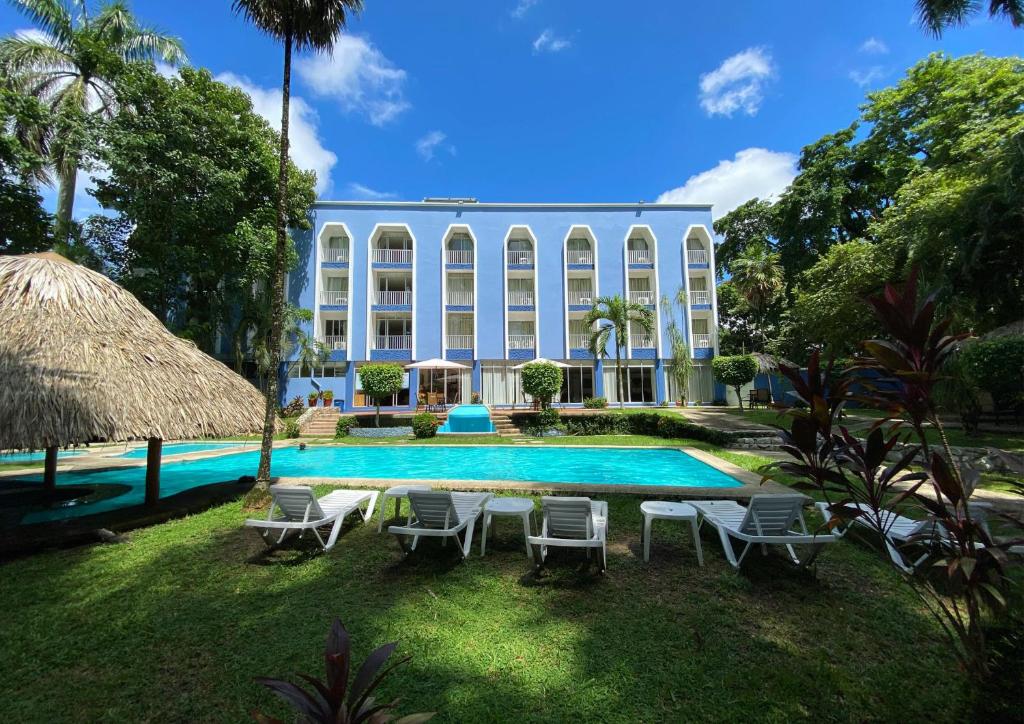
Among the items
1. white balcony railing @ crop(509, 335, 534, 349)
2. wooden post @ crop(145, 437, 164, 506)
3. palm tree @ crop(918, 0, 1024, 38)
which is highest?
palm tree @ crop(918, 0, 1024, 38)

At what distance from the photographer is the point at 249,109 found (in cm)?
2275

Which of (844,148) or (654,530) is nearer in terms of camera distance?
(654,530)

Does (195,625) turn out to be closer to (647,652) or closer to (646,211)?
(647,652)

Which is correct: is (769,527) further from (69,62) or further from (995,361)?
(69,62)

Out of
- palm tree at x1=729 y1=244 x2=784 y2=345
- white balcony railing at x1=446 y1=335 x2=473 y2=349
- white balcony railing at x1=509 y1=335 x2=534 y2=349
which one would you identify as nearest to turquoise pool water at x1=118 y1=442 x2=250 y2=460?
white balcony railing at x1=446 y1=335 x2=473 y2=349

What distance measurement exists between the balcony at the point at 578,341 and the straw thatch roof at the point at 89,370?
2039 cm

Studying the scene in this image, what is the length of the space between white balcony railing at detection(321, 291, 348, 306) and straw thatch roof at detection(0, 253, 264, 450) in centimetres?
1912

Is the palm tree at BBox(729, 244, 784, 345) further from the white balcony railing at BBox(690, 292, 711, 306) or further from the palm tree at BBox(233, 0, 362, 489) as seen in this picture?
the palm tree at BBox(233, 0, 362, 489)

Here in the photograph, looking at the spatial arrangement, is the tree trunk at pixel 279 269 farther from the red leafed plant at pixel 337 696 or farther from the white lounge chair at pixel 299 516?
the red leafed plant at pixel 337 696

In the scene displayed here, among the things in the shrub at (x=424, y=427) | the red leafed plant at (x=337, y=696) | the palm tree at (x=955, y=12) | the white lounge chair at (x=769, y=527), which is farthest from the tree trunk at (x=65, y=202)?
the palm tree at (x=955, y=12)

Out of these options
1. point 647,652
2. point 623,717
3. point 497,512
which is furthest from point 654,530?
point 623,717

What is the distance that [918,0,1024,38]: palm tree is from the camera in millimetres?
10320

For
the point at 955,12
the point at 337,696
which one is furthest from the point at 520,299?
the point at 337,696

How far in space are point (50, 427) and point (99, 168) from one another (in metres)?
18.7
